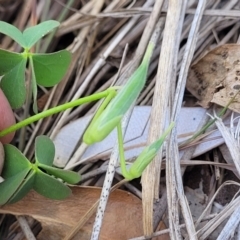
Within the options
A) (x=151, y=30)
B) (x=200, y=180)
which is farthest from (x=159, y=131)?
(x=151, y=30)

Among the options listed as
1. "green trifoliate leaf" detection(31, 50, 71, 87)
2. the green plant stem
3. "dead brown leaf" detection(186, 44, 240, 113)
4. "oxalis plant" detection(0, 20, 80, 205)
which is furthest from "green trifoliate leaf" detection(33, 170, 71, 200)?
"dead brown leaf" detection(186, 44, 240, 113)

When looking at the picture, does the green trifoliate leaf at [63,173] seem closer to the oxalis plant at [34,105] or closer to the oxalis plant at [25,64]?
the oxalis plant at [34,105]

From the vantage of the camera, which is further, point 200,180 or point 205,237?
point 200,180

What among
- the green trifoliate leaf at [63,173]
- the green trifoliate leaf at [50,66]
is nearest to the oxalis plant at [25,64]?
the green trifoliate leaf at [50,66]

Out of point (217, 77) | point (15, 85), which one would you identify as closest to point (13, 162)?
point (15, 85)

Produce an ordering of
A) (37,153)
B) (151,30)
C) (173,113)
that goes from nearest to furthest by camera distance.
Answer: (37,153), (173,113), (151,30)

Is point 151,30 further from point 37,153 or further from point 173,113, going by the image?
point 37,153

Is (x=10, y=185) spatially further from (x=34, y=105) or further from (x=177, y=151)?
(x=177, y=151)
